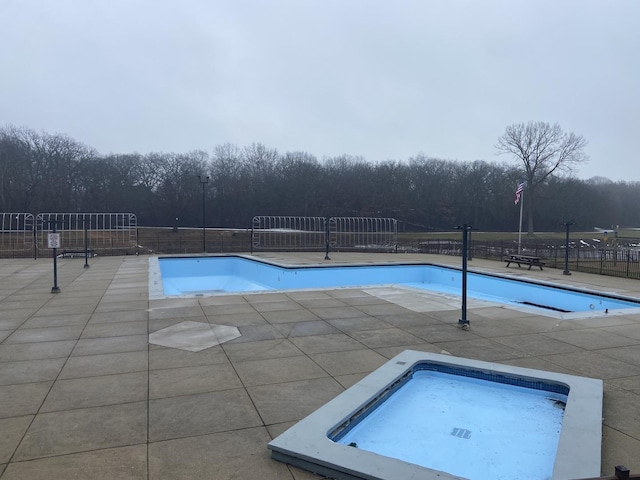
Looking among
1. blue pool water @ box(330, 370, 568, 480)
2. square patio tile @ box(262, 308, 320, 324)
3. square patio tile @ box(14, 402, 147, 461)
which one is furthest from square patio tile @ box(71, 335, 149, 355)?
blue pool water @ box(330, 370, 568, 480)

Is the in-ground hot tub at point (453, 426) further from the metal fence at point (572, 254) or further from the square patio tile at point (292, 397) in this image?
the metal fence at point (572, 254)

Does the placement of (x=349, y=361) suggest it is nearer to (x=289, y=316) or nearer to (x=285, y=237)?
(x=289, y=316)

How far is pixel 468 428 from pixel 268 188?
61776mm

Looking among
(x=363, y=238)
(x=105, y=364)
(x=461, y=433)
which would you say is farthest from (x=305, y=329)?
(x=363, y=238)

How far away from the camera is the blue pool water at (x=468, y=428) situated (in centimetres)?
356

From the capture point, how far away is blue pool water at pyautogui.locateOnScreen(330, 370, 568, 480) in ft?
11.7

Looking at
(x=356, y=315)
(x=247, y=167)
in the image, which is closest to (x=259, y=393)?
(x=356, y=315)

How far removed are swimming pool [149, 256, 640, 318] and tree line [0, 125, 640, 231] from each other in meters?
36.9

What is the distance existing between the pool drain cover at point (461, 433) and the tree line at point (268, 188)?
54413 millimetres

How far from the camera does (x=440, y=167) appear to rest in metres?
76.0

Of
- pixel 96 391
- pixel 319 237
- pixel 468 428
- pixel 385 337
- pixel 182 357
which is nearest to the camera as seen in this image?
pixel 468 428

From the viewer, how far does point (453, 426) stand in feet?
13.8

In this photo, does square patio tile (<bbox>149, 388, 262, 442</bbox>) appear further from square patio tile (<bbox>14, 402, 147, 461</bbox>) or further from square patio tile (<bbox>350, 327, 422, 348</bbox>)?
square patio tile (<bbox>350, 327, 422, 348</bbox>)

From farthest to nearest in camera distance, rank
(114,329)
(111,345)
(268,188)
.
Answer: (268,188), (114,329), (111,345)
